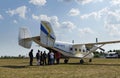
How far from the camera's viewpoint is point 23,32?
37.7 m

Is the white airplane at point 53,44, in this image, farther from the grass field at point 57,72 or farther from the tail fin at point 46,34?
the grass field at point 57,72

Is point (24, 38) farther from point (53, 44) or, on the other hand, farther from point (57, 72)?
point (57, 72)

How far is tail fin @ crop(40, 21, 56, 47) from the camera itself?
106 ft

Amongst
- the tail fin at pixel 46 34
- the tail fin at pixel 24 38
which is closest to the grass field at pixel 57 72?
the tail fin at pixel 46 34

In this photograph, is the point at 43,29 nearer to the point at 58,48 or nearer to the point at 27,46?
the point at 27,46

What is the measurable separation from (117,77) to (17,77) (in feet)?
21.6

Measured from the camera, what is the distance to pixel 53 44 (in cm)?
3338

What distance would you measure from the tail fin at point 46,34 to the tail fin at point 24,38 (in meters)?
3.32

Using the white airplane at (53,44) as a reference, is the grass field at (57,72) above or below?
below

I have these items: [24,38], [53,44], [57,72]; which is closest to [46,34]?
[53,44]

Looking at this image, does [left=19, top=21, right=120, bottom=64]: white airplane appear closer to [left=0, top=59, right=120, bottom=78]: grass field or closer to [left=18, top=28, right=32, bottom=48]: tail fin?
[left=18, top=28, right=32, bottom=48]: tail fin

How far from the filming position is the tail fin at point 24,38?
1396 inches

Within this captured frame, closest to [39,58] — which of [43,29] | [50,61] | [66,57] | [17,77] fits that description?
[50,61]

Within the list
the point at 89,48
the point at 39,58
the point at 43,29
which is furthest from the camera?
the point at 89,48
